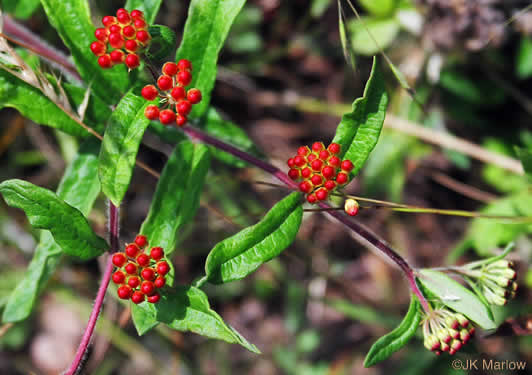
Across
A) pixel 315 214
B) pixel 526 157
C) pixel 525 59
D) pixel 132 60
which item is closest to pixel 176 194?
pixel 132 60

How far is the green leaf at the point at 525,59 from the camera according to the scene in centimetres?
364

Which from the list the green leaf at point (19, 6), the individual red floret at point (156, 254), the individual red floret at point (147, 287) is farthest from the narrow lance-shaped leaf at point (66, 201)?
the green leaf at point (19, 6)

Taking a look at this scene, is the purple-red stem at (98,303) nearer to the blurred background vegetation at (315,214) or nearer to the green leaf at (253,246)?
the green leaf at (253,246)

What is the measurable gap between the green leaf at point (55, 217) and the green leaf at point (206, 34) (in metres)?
0.88

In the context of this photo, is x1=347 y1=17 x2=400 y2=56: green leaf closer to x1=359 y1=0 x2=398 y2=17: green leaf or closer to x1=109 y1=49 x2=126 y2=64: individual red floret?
x1=359 y1=0 x2=398 y2=17: green leaf

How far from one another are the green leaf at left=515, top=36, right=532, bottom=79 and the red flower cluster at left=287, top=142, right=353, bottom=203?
2356 mm

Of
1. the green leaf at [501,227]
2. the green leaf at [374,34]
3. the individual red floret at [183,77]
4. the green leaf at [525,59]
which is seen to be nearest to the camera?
the individual red floret at [183,77]

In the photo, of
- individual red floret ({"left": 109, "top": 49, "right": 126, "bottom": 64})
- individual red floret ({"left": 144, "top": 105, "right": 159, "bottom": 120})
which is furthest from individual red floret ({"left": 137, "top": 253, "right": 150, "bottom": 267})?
individual red floret ({"left": 109, "top": 49, "right": 126, "bottom": 64})

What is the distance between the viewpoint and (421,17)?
12.2 ft

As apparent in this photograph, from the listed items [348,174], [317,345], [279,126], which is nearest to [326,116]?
[279,126]

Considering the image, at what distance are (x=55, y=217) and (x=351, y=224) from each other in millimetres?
1280

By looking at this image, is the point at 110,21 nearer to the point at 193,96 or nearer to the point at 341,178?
the point at 193,96

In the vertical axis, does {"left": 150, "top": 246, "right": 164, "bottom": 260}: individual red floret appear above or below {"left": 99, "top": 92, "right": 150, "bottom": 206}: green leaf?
below

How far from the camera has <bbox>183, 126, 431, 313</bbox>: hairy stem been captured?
2141 mm
